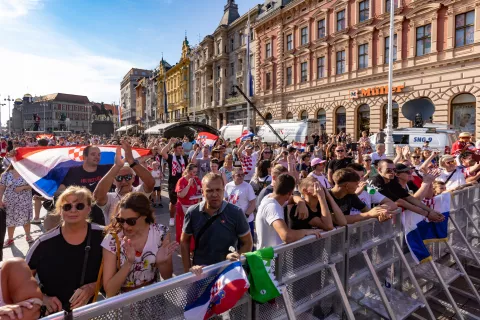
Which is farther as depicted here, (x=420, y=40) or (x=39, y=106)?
(x=39, y=106)

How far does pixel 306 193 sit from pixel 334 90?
82.5 feet

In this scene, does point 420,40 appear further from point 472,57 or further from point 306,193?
point 306,193

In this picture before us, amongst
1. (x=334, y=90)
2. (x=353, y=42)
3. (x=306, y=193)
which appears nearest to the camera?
(x=306, y=193)

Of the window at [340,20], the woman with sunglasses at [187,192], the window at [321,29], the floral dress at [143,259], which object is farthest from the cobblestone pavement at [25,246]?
the window at [321,29]

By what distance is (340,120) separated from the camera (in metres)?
27.0

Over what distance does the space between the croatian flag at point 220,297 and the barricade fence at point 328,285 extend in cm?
6

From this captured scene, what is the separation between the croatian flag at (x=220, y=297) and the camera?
220 centimetres

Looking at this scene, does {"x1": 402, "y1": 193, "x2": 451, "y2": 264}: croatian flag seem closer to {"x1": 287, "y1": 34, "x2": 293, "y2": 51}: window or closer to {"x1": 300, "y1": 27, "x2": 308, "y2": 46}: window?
{"x1": 300, "y1": 27, "x2": 308, "y2": 46}: window

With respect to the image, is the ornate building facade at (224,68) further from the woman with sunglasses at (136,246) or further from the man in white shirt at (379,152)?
the woman with sunglasses at (136,246)

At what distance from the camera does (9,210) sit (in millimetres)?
6039

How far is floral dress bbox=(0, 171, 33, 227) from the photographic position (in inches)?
236

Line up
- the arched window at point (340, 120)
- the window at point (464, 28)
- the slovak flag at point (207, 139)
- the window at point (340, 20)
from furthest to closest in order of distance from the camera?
the arched window at point (340, 120) → the window at point (340, 20) → the window at point (464, 28) → the slovak flag at point (207, 139)

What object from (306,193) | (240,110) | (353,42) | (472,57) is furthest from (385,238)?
(240,110)

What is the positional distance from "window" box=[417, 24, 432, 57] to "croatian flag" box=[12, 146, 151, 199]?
71.2 feet
